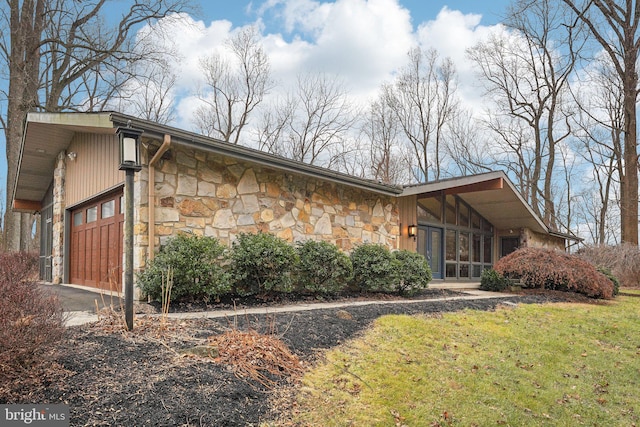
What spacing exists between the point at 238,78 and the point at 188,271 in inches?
675

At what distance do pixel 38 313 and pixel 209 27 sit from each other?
54.5ft

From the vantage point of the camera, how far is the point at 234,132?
21219 mm

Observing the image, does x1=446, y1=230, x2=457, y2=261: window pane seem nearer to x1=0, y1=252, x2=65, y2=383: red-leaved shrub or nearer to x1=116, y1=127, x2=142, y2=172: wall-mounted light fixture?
x1=116, y1=127, x2=142, y2=172: wall-mounted light fixture

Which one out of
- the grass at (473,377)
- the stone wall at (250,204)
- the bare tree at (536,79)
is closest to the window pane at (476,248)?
the stone wall at (250,204)

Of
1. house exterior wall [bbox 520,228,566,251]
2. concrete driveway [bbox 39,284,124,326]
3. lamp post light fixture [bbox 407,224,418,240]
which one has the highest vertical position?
lamp post light fixture [bbox 407,224,418,240]

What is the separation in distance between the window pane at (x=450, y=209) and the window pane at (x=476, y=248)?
1572 mm

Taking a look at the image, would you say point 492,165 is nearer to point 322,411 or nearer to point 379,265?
point 379,265

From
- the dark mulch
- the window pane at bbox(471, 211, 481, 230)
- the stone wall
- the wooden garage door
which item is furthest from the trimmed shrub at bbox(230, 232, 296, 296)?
the window pane at bbox(471, 211, 481, 230)

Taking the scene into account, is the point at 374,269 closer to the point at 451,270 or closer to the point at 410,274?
the point at 410,274

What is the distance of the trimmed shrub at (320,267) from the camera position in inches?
311

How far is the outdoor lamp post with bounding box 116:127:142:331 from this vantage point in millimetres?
4225

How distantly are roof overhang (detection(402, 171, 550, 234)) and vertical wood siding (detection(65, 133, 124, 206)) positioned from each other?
6.77 meters

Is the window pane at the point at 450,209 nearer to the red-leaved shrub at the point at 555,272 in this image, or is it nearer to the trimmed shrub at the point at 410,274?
the red-leaved shrub at the point at 555,272

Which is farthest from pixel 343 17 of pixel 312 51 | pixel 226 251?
pixel 226 251
